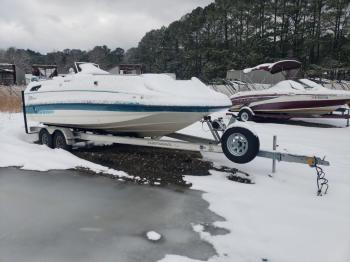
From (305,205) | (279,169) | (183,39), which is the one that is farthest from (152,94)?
(183,39)

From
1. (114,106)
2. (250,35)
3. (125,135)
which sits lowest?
(125,135)

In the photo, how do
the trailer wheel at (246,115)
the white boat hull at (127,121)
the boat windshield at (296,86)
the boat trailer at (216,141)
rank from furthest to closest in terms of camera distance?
the trailer wheel at (246,115) → the boat windshield at (296,86) → the white boat hull at (127,121) → the boat trailer at (216,141)

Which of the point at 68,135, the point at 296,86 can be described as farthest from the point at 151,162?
the point at 296,86

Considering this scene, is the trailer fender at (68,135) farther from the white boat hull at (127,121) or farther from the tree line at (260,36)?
the tree line at (260,36)

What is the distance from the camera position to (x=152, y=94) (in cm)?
588

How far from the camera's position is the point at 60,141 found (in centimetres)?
730

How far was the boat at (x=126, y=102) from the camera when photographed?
5793 millimetres

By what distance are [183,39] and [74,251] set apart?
165ft

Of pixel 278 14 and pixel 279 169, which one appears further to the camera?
pixel 278 14

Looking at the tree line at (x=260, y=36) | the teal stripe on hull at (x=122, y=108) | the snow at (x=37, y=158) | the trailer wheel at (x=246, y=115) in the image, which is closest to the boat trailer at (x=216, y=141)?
the teal stripe on hull at (x=122, y=108)

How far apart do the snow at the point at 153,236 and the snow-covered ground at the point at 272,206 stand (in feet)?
1.10

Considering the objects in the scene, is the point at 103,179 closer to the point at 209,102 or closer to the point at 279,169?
the point at 209,102

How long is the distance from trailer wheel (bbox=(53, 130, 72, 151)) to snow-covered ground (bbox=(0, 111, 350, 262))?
0.32 metres

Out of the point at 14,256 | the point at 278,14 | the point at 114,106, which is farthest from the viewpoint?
the point at 278,14
